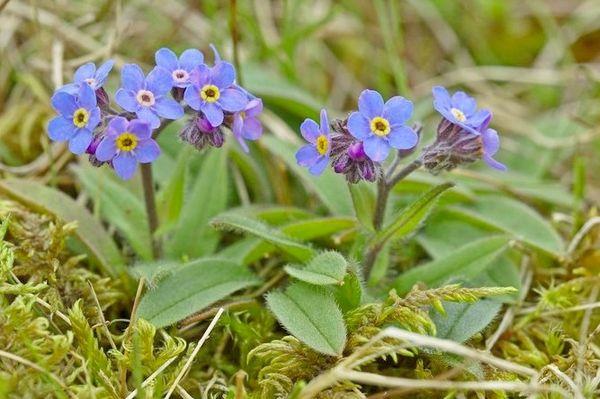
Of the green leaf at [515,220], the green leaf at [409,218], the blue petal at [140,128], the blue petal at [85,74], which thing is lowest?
the green leaf at [515,220]

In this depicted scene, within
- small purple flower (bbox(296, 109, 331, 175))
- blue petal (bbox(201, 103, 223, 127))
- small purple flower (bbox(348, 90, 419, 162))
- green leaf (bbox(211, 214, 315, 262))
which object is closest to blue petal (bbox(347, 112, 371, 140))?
small purple flower (bbox(348, 90, 419, 162))

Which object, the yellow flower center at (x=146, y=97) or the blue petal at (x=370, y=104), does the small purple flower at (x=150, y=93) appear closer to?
the yellow flower center at (x=146, y=97)

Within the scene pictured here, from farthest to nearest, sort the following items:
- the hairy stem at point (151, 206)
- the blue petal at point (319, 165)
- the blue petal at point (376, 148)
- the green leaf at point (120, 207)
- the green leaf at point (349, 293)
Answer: the green leaf at point (120, 207), the hairy stem at point (151, 206), the green leaf at point (349, 293), the blue petal at point (319, 165), the blue petal at point (376, 148)

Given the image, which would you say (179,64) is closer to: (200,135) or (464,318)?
(200,135)

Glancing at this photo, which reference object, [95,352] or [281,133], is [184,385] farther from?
[281,133]

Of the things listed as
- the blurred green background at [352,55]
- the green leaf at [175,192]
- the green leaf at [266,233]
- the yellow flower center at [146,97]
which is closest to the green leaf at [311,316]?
the green leaf at [266,233]

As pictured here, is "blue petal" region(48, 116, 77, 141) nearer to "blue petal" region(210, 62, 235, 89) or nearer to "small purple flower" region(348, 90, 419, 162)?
"blue petal" region(210, 62, 235, 89)

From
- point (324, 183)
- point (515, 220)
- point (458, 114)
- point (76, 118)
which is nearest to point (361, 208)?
point (458, 114)
